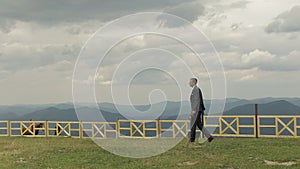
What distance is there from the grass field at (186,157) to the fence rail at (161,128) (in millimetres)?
2238

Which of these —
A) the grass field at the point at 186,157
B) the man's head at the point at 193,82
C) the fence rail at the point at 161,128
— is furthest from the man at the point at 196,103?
the fence rail at the point at 161,128

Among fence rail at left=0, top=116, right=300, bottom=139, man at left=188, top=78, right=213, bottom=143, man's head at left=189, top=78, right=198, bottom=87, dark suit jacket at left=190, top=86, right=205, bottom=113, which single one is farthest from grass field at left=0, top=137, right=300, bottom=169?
man's head at left=189, top=78, right=198, bottom=87

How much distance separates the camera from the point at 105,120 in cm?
2792

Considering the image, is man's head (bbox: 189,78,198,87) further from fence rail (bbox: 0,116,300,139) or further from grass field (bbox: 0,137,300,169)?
fence rail (bbox: 0,116,300,139)

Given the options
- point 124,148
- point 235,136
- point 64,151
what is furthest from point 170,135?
point 64,151

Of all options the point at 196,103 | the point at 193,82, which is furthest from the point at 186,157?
the point at 193,82

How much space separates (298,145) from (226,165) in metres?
5.59

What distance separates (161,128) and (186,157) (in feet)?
33.7

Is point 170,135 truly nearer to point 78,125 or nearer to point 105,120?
point 105,120

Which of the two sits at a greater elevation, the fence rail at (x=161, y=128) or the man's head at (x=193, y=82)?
the man's head at (x=193, y=82)

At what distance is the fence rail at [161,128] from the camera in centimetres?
2306

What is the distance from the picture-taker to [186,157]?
16.3 metres

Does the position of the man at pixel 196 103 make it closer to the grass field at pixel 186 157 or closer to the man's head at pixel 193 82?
the man's head at pixel 193 82

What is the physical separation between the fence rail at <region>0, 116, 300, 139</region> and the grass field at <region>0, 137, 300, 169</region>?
224 cm
